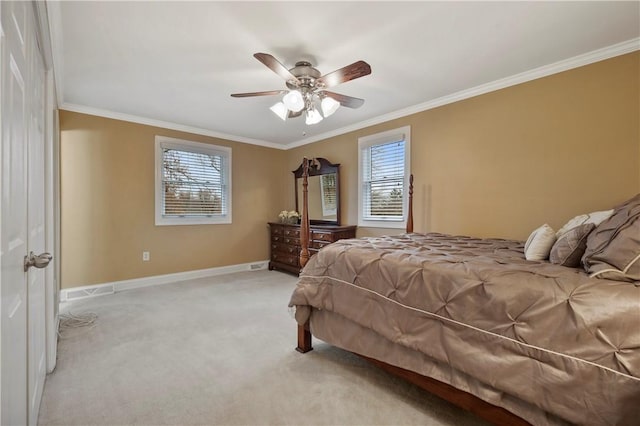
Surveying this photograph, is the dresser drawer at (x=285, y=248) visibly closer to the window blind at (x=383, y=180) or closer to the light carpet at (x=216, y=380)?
the window blind at (x=383, y=180)

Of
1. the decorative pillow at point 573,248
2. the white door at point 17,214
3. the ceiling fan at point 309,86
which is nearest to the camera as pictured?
the white door at point 17,214

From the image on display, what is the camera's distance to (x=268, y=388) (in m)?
1.78

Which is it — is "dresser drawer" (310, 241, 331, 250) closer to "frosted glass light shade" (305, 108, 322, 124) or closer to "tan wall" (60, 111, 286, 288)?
"tan wall" (60, 111, 286, 288)

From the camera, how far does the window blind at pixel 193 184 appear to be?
4375 mm

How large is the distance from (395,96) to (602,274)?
271cm

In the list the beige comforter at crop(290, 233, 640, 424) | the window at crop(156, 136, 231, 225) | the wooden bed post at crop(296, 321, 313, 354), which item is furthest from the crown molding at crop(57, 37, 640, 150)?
the wooden bed post at crop(296, 321, 313, 354)

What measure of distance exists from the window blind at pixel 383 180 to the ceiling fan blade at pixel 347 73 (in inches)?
71.2

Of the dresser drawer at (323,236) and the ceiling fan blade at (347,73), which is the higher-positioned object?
the ceiling fan blade at (347,73)

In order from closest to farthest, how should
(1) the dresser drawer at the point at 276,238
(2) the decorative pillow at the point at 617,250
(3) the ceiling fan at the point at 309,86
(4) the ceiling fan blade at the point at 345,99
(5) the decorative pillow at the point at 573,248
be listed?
(2) the decorative pillow at the point at 617,250 → (5) the decorative pillow at the point at 573,248 → (3) the ceiling fan at the point at 309,86 → (4) the ceiling fan blade at the point at 345,99 → (1) the dresser drawer at the point at 276,238

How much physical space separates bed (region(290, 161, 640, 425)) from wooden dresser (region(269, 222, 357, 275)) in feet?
7.83

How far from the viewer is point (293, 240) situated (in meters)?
4.82

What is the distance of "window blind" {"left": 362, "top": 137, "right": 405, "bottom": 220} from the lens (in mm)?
3918

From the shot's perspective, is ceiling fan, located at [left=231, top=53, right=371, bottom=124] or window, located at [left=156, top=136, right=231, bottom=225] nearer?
ceiling fan, located at [left=231, top=53, right=371, bottom=124]

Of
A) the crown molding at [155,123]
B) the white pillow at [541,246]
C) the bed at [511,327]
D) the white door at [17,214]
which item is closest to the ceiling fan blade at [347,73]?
the bed at [511,327]
